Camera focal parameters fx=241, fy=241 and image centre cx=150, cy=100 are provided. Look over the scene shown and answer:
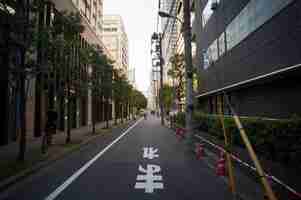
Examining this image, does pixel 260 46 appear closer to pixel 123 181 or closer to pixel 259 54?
pixel 259 54

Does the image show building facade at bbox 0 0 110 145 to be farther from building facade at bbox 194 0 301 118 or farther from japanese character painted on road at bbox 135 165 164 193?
building facade at bbox 194 0 301 118

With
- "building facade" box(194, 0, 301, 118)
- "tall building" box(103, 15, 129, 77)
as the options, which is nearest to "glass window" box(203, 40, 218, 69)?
"building facade" box(194, 0, 301, 118)

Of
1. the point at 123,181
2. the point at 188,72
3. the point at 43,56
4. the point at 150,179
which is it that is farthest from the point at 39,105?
the point at 150,179

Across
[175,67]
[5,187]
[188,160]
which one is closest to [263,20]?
[188,160]

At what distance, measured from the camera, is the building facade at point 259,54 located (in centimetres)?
1010

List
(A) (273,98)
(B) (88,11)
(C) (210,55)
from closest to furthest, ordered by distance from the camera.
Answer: (A) (273,98)
(C) (210,55)
(B) (88,11)

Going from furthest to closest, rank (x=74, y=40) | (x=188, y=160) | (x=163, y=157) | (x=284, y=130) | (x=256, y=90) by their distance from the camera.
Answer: (x=256, y=90) < (x=74, y=40) < (x=163, y=157) < (x=188, y=160) < (x=284, y=130)

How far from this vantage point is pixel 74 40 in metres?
13.3

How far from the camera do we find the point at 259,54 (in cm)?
1289

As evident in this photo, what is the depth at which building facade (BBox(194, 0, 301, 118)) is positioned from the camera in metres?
10.1

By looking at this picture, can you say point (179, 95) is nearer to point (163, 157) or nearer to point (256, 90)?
point (256, 90)

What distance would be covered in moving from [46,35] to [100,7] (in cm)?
3908

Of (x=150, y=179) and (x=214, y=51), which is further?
(x=214, y=51)

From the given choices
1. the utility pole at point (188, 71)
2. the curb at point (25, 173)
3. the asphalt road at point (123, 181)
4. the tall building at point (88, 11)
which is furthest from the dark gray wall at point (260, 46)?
the tall building at point (88, 11)
